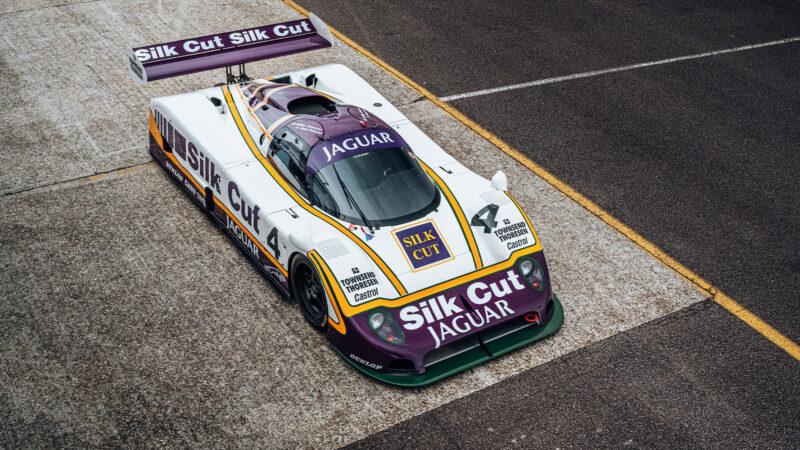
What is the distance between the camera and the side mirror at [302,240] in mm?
5656

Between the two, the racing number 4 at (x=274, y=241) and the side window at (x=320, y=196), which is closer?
the racing number 4 at (x=274, y=241)

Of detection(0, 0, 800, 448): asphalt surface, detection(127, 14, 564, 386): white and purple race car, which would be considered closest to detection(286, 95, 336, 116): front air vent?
detection(127, 14, 564, 386): white and purple race car

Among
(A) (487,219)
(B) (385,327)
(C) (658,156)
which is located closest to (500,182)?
(A) (487,219)

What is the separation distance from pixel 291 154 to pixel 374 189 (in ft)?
2.93

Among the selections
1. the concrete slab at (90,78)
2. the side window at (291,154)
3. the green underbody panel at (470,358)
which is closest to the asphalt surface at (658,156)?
the green underbody panel at (470,358)

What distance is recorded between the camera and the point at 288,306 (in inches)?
244

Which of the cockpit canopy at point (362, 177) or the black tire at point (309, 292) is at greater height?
the cockpit canopy at point (362, 177)

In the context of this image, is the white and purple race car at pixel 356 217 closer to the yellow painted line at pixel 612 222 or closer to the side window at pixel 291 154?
the side window at pixel 291 154

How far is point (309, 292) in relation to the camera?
19.5 feet

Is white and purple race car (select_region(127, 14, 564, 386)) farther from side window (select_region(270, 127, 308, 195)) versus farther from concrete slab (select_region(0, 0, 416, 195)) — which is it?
concrete slab (select_region(0, 0, 416, 195))

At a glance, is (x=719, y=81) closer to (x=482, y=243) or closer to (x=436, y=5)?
(x=436, y=5)

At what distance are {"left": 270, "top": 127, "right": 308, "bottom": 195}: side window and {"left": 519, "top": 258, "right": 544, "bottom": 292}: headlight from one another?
200cm

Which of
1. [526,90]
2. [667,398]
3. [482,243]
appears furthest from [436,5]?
[667,398]

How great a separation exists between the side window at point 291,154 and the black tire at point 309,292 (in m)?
0.81
